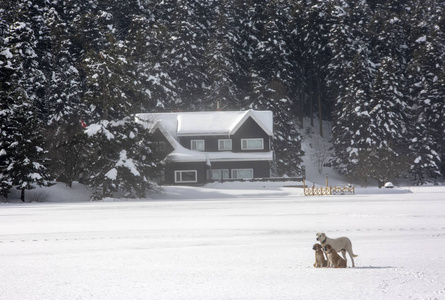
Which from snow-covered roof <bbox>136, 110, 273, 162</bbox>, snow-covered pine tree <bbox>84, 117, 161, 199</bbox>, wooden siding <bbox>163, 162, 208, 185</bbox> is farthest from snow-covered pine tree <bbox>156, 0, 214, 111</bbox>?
snow-covered pine tree <bbox>84, 117, 161, 199</bbox>

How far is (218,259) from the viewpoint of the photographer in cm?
1296

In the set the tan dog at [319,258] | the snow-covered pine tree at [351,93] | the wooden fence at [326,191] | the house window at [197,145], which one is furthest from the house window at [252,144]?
the tan dog at [319,258]

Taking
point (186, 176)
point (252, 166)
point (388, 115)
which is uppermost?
point (388, 115)

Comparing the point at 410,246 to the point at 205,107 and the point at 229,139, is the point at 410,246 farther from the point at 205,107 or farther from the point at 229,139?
the point at 205,107

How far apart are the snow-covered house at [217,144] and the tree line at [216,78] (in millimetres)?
5393

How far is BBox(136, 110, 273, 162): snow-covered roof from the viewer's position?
5794cm

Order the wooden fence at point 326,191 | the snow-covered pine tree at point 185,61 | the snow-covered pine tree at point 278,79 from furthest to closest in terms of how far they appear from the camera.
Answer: the snow-covered pine tree at point 185,61
the snow-covered pine tree at point 278,79
the wooden fence at point 326,191

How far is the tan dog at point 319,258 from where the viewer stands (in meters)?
11.3

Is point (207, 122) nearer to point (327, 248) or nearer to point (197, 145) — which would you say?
point (197, 145)

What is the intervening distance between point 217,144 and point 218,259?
47.5 m

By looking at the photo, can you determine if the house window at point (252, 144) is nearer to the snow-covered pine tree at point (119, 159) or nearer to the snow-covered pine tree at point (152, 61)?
the snow-covered pine tree at point (119, 159)

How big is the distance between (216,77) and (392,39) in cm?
2829

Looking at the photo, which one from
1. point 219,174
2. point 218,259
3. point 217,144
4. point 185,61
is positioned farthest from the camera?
point 185,61

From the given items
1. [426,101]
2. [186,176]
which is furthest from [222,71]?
[426,101]
